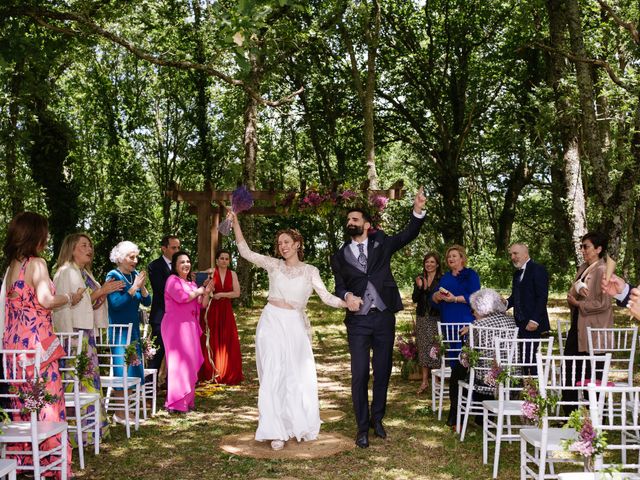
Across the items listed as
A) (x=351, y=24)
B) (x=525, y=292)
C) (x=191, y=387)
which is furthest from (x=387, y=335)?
(x=351, y=24)

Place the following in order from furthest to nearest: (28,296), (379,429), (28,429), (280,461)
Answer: (379,429) → (280,461) → (28,296) → (28,429)

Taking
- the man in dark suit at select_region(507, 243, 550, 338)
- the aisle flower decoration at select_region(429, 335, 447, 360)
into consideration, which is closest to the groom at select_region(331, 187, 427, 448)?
the aisle flower decoration at select_region(429, 335, 447, 360)

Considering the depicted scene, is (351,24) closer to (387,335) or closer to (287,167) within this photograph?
(287,167)

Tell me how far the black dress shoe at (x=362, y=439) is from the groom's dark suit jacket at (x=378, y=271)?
115 cm

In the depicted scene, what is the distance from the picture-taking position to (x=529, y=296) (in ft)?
24.2

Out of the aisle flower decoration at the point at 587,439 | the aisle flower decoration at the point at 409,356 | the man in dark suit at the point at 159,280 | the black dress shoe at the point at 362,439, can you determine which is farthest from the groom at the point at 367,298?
the aisle flower decoration at the point at 409,356

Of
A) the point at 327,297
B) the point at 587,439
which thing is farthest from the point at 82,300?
the point at 587,439

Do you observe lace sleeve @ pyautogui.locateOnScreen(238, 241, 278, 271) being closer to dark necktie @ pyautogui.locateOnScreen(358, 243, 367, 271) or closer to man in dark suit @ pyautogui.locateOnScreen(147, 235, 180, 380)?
dark necktie @ pyautogui.locateOnScreen(358, 243, 367, 271)

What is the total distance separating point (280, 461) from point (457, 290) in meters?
3.22

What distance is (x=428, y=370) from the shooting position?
975 cm

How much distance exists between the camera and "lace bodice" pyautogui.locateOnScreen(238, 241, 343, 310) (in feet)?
22.0

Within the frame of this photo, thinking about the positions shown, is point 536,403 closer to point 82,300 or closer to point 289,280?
point 289,280

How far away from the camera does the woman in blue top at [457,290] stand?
8.12 metres

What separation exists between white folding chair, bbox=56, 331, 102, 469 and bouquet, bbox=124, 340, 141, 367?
1.96 ft
